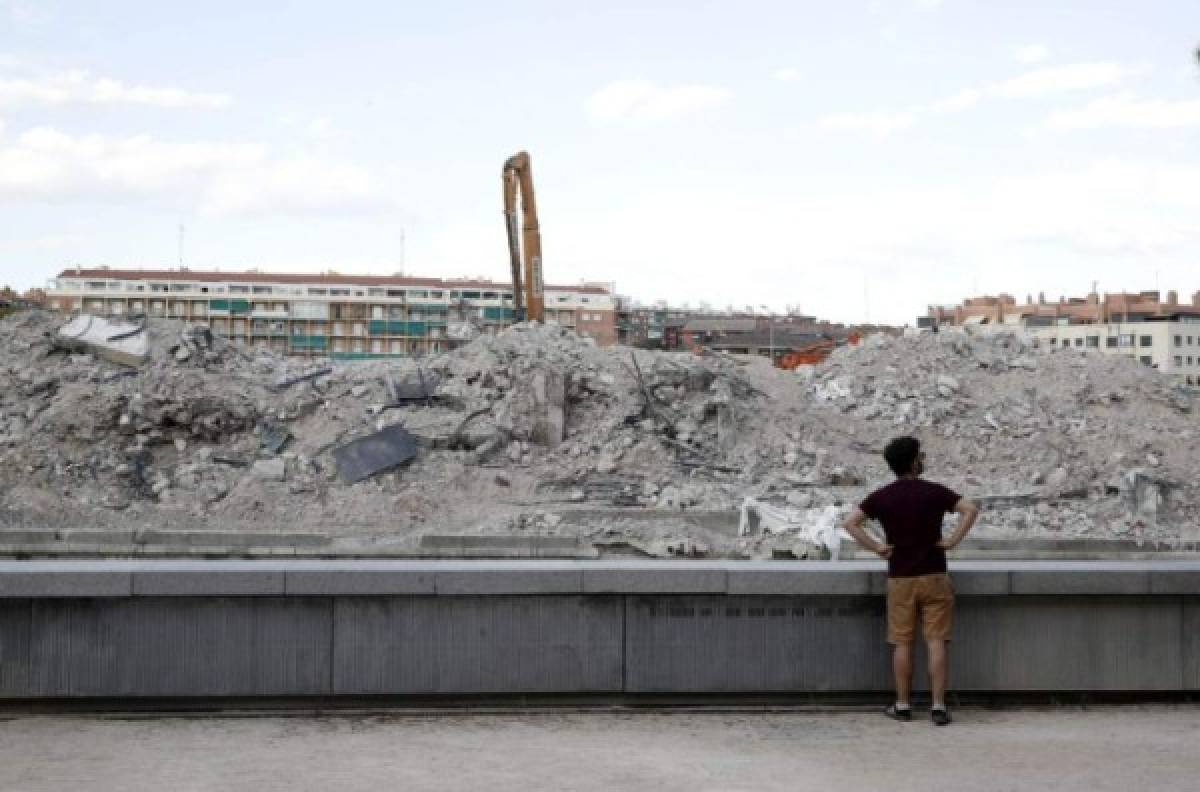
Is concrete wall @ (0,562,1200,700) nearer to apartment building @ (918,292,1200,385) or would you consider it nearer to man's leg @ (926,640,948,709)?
man's leg @ (926,640,948,709)

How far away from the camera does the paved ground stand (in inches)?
251

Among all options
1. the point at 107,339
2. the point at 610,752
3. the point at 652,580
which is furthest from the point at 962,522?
the point at 107,339

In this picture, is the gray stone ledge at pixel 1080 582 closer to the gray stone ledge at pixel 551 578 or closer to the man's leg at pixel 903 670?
the gray stone ledge at pixel 551 578

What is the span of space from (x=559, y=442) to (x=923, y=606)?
2049 centimetres

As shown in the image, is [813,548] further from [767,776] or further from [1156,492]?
[767,776]

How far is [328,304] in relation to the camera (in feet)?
491

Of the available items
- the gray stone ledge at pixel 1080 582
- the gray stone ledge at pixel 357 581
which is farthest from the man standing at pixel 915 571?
the gray stone ledge at pixel 357 581

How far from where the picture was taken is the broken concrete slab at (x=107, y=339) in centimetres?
3052

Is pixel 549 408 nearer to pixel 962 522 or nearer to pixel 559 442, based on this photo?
pixel 559 442

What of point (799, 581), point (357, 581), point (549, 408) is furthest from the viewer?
point (549, 408)

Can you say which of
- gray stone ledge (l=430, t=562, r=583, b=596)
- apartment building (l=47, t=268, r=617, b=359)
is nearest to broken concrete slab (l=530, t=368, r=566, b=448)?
gray stone ledge (l=430, t=562, r=583, b=596)

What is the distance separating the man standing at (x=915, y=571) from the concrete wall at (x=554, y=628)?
347 mm

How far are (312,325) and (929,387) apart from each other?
12342 cm

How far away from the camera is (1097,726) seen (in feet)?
26.0
